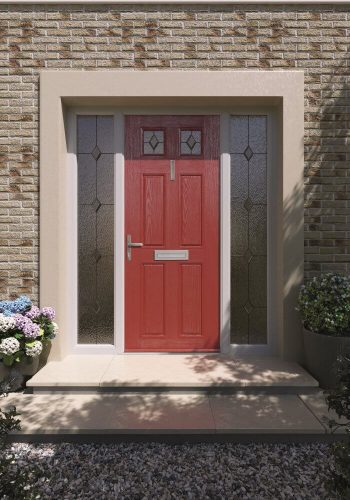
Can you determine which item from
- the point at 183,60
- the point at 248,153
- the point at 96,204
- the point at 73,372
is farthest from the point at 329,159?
the point at 73,372

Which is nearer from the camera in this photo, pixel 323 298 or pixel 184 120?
pixel 323 298

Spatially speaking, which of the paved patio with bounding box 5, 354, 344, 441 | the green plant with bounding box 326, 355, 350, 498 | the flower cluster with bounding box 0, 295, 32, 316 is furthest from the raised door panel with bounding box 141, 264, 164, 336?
the green plant with bounding box 326, 355, 350, 498

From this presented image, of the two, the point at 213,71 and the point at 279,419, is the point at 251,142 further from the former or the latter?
the point at 279,419

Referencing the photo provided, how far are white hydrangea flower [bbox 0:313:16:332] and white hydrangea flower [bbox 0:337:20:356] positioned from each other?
0.12m

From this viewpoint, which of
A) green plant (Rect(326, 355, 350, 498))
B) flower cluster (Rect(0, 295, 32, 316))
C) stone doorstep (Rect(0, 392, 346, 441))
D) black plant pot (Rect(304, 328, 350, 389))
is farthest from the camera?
flower cluster (Rect(0, 295, 32, 316))

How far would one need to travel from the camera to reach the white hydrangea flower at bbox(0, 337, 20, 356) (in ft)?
11.9

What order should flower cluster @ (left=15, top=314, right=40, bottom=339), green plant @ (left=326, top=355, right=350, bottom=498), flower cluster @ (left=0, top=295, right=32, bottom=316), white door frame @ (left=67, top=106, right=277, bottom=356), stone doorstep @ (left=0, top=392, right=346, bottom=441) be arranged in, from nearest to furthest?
green plant @ (left=326, top=355, right=350, bottom=498) → stone doorstep @ (left=0, top=392, right=346, bottom=441) → flower cluster @ (left=15, top=314, right=40, bottom=339) → flower cluster @ (left=0, top=295, right=32, bottom=316) → white door frame @ (left=67, top=106, right=277, bottom=356)

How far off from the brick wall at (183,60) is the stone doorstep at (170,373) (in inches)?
39.8

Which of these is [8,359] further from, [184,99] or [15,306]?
[184,99]

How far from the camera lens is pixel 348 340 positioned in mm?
3553

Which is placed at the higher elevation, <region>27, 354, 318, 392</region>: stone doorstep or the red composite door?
the red composite door

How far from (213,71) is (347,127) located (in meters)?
1.69

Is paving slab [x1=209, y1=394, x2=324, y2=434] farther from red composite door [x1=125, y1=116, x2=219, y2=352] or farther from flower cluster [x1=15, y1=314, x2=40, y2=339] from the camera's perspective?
flower cluster [x1=15, y1=314, x2=40, y2=339]

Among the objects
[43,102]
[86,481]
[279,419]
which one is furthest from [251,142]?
[86,481]
